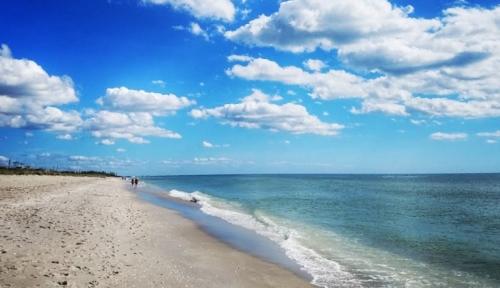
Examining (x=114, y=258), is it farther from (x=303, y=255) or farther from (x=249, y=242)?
(x=249, y=242)

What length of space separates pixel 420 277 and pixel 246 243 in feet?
30.6

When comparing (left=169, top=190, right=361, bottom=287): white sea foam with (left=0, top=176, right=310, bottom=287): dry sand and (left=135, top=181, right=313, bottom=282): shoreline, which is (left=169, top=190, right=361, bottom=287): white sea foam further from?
(left=0, top=176, right=310, bottom=287): dry sand

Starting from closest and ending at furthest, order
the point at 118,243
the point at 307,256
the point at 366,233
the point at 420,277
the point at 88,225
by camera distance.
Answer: the point at 420,277
the point at 118,243
the point at 307,256
the point at 88,225
the point at 366,233

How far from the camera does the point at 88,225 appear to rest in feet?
70.7

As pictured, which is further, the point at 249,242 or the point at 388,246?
the point at 388,246

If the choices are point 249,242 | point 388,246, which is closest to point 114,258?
point 249,242

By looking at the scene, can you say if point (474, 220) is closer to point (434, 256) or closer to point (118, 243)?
point (434, 256)

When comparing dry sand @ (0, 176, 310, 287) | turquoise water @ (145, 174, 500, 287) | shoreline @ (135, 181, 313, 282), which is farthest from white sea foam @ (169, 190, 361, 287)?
dry sand @ (0, 176, 310, 287)

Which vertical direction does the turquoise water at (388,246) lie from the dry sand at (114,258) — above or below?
below

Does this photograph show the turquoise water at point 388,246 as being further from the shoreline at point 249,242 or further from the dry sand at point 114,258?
the dry sand at point 114,258

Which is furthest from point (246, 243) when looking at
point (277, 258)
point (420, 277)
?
point (420, 277)

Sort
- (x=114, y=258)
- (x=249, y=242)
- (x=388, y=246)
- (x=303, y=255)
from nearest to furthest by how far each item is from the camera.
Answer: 1. (x=114, y=258)
2. (x=303, y=255)
3. (x=249, y=242)
4. (x=388, y=246)

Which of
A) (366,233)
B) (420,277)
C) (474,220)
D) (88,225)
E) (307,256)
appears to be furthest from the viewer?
(474,220)

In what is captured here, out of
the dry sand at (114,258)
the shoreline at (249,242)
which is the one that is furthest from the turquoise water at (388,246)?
the dry sand at (114,258)
